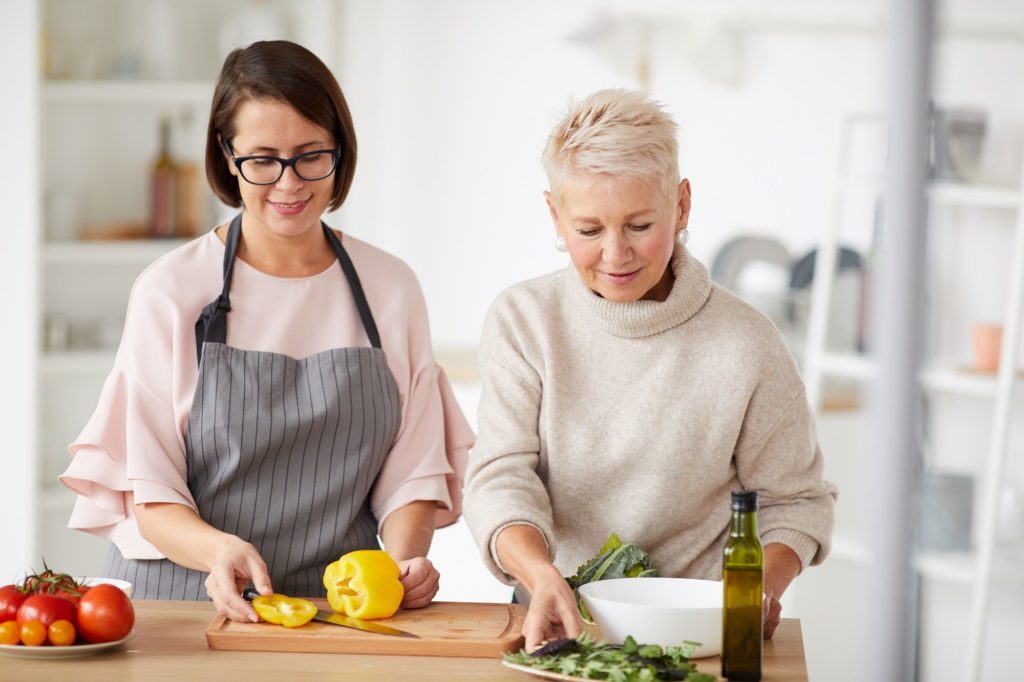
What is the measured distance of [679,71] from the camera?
467cm

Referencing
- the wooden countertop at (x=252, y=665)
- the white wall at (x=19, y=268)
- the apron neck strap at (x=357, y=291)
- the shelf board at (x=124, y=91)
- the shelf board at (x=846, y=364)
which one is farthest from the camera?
the shelf board at (x=124, y=91)

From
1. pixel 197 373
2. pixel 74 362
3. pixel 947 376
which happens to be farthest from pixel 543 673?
pixel 74 362

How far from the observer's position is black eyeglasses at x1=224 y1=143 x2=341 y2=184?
1.73 metres

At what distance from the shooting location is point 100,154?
13.7 ft

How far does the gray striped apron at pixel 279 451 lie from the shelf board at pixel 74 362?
2338 mm

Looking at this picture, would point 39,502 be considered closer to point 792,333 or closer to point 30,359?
point 30,359

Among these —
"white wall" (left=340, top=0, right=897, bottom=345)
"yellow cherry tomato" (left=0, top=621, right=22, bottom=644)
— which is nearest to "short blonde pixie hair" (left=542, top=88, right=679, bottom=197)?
"yellow cherry tomato" (left=0, top=621, right=22, bottom=644)

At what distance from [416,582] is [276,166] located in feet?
2.04

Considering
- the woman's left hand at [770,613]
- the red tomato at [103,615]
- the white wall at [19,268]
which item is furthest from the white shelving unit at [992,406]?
the white wall at [19,268]

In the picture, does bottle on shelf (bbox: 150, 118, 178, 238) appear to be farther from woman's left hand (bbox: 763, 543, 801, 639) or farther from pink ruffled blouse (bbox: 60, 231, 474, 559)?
woman's left hand (bbox: 763, 543, 801, 639)

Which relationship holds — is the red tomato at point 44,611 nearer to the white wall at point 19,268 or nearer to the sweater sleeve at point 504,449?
the sweater sleeve at point 504,449

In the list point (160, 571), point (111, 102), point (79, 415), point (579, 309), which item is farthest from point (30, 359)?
point (579, 309)

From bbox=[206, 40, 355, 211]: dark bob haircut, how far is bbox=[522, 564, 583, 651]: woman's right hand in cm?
73

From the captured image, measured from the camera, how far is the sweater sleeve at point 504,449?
5.27ft
